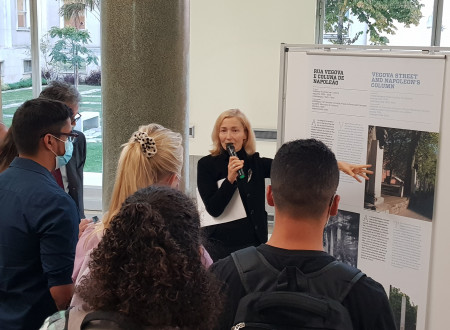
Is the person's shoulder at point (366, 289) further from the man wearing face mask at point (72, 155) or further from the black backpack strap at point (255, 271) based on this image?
the man wearing face mask at point (72, 155)

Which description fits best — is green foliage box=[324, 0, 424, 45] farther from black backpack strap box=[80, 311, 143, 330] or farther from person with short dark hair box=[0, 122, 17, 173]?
black backpack strap box=[80, 311, 143, 330]

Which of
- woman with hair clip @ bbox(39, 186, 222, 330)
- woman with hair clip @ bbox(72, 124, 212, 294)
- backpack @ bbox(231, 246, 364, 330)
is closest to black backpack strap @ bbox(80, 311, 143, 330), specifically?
woman with hair clip @ bbox(39, 186, 222, 330)

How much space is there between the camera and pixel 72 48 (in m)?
6.79

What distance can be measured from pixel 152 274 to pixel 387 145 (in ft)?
6.58

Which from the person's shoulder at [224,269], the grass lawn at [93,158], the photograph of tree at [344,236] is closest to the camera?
the person's shoulder at [224,269]

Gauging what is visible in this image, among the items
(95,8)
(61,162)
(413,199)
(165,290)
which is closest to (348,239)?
(413,199)

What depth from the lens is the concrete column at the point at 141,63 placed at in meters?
3.41

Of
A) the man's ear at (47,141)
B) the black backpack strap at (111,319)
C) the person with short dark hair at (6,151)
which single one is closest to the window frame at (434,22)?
the person with short dark hair at (6,151)

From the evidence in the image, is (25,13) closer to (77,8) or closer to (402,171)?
(77,8)

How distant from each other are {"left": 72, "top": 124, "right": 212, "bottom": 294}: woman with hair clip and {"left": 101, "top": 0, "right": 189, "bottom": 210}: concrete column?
131 cm

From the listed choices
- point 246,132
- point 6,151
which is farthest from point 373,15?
point 6,151

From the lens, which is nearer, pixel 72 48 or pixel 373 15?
pixel 373 15

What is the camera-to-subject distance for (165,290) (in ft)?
3.98

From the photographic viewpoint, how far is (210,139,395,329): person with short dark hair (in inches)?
57.8
